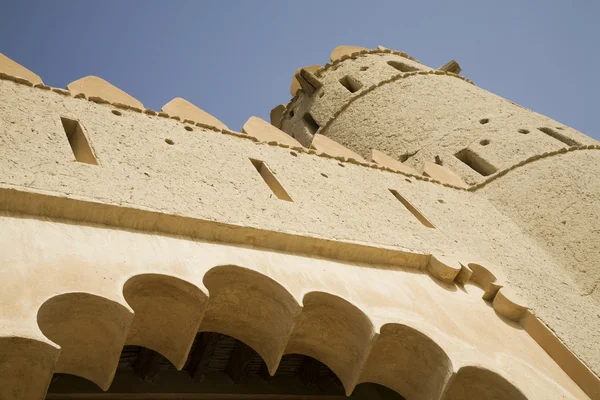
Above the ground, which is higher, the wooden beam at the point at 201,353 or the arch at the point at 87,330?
the arch at the point at 87,330

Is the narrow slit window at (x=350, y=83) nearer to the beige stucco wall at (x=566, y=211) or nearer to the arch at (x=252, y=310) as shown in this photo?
the beige stucco wall at (x=566, y=211)

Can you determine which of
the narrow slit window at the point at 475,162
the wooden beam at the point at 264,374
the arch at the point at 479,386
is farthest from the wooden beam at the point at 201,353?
the narrow slit window at the point at 475,162

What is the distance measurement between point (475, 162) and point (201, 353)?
5636 mm

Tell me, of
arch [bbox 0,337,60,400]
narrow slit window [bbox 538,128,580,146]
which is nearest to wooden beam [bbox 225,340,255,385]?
arch [bbox 0,337,60,400]

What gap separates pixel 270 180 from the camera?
5.76m

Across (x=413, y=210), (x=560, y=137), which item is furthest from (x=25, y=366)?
(x=560, y=137)

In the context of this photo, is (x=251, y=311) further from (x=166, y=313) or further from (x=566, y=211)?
(x=566, y=211)

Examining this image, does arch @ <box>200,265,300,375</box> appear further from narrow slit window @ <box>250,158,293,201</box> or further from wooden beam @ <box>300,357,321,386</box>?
wooden beam @ <box>300,357,321,386</box>

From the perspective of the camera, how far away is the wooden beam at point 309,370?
5941 mm

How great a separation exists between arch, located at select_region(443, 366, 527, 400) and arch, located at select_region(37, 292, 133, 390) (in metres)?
2.19

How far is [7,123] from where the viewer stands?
4469 mm

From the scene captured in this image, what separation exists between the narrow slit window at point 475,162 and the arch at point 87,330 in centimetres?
662

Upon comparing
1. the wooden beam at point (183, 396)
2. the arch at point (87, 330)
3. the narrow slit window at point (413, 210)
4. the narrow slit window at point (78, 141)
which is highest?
the narrow slit window at point (413, 210)

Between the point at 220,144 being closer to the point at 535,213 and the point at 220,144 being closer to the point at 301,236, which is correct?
the point at 301,236
